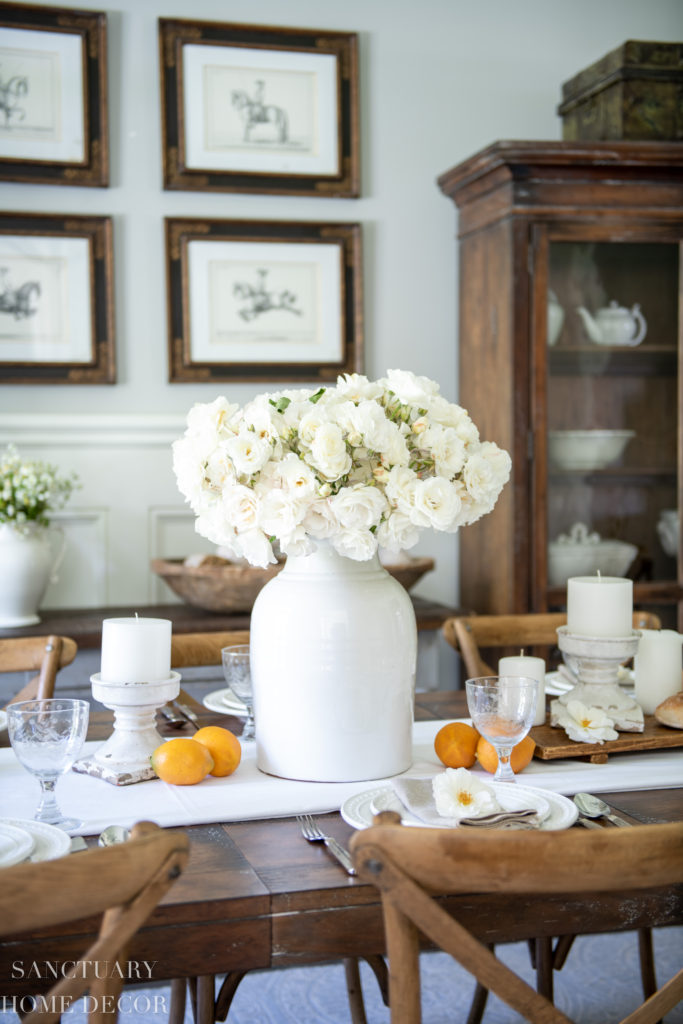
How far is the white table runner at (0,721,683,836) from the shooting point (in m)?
1.25

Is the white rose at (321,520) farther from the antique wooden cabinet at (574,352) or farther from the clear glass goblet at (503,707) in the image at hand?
the antique wooden cabinet at (574,352)

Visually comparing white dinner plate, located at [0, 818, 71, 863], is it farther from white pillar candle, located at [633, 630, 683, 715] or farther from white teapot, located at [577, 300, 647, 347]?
white teapot, located at [577, 300, 647, 347]

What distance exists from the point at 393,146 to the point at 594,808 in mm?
2507

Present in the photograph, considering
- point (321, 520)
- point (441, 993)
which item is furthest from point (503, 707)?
point (441, 993)

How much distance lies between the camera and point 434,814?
3.94 feet

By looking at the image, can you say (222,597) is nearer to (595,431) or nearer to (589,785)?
(595,431)

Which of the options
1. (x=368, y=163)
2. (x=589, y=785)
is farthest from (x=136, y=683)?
(x=368, y=163)

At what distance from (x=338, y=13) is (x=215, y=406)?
2.31 m

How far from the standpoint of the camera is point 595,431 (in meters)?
3.08

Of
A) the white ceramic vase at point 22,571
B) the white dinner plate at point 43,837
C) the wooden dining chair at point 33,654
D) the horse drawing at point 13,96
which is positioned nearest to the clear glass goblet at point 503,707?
the white dinner plate at point 43,837

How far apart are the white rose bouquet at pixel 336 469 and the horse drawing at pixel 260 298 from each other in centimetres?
184

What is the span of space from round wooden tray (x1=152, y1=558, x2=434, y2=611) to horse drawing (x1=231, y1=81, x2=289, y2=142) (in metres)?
1.29

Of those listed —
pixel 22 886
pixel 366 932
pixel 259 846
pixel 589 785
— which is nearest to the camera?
pixel 22 886

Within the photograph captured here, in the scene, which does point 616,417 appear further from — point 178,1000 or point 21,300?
point 178,1000
